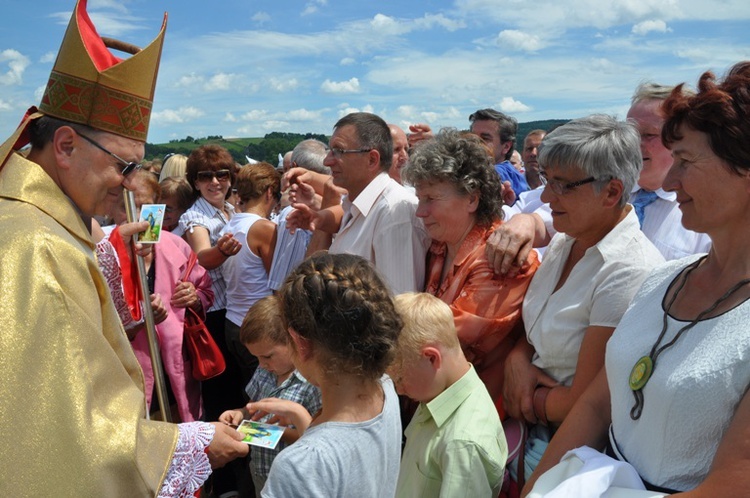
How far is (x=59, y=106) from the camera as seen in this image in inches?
99.4

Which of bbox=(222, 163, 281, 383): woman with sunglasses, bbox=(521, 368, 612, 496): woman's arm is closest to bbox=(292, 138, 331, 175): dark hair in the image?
bbox=(222, 163, 281, 383): woman with sunglasses

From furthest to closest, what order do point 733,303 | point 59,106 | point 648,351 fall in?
1. point 59,106
2. point 648,351
3. point 733,303

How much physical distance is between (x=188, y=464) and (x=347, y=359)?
80cm

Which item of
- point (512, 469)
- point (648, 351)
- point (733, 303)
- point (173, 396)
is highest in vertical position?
point (733, 303)

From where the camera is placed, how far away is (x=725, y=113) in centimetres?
188

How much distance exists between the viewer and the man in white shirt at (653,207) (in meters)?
3.15

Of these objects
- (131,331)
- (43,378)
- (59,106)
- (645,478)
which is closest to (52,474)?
(43,378)

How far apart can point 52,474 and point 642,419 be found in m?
1.74

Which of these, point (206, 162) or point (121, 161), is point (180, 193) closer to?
point (206, 162)

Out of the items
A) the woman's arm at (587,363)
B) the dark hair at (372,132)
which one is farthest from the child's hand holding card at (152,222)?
the woman's arm at (587,363)

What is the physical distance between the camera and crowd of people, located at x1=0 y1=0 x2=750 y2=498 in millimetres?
1862

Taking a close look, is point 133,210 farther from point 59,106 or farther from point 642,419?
point 642,419

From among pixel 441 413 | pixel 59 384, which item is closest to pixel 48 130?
pixel 59 384

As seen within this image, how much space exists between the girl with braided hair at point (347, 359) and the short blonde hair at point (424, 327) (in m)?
0.46
